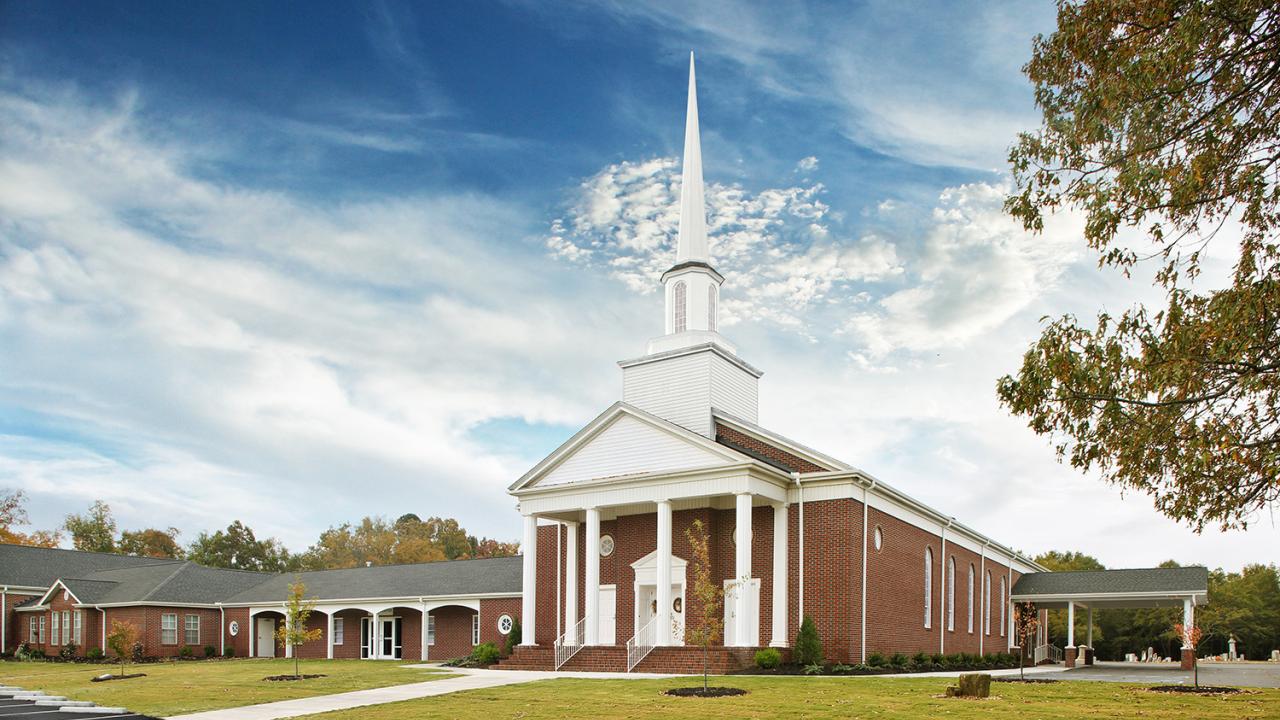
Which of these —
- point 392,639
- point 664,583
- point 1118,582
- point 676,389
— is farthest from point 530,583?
point 1118,582

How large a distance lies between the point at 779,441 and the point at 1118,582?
22.9m

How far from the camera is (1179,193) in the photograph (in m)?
11.7

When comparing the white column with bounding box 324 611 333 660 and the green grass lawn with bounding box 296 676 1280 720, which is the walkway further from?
the white column with bounding box 324 611 333 660

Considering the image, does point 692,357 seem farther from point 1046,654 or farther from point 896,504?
point 1046,654

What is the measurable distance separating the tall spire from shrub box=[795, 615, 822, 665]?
13474mm

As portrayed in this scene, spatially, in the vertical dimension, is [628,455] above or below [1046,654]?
above

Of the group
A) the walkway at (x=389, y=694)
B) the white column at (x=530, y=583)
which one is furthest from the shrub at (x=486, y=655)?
the walkway at (x=389, y=694)

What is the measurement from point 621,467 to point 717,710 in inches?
606

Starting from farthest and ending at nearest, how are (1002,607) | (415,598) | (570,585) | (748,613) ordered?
(1002,607) < (415,598) < (570,585) < (748,613)

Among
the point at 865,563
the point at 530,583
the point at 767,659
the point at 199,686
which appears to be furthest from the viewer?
the point at 530,583

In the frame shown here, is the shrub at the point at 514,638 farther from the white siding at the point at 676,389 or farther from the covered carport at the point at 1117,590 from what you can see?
the covered carport at the point at 1117,590

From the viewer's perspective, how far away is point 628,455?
32000mm

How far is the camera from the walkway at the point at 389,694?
17.8 metres

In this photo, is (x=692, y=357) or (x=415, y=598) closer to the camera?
(x=692, y=357)
